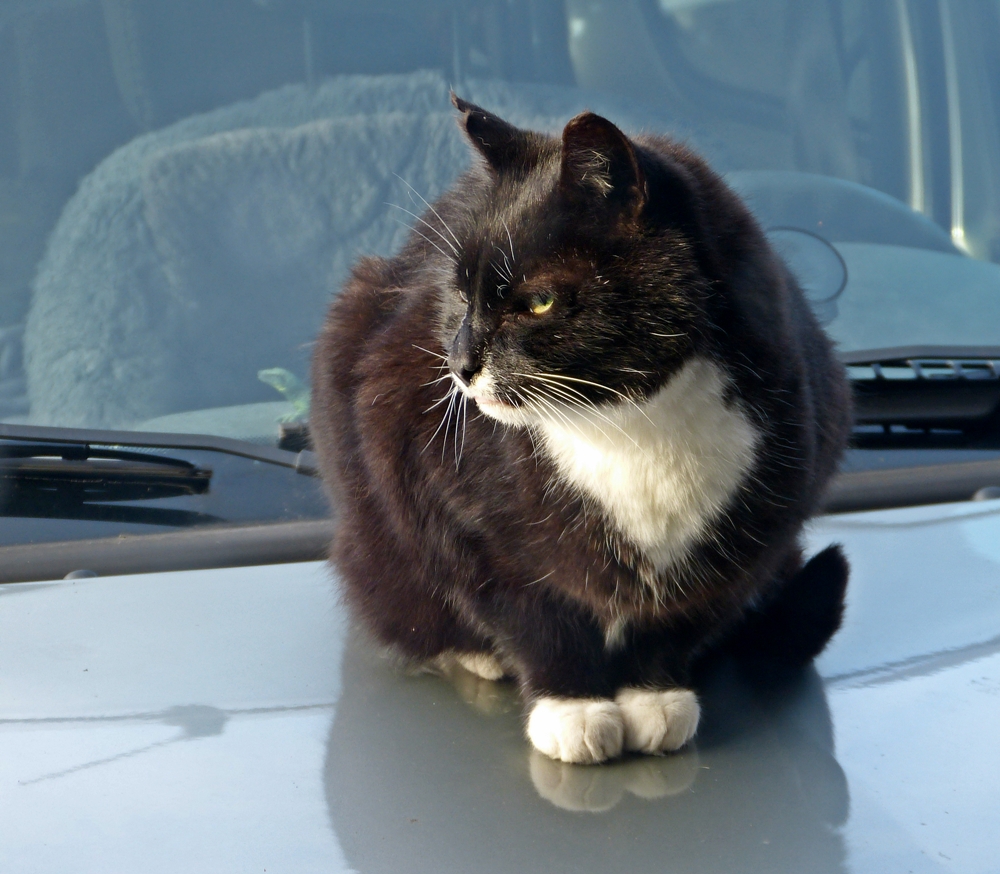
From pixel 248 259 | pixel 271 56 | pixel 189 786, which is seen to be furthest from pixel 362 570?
pixel 271 56

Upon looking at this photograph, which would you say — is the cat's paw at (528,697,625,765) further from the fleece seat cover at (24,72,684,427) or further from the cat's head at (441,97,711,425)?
the fleece seat cover at (24,72,684,427)

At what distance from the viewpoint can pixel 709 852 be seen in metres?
0.80

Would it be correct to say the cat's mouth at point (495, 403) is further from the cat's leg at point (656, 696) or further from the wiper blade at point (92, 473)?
the wiper blade at point (92, 473)

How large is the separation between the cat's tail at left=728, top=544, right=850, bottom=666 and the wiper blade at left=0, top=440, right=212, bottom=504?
0.80 meters

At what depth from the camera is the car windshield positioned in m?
1.57

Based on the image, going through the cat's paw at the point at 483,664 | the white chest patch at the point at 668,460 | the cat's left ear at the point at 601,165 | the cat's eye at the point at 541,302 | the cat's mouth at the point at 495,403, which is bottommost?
the cat's paw at the point at 483,664

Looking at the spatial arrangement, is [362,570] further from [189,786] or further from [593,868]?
[593,868]

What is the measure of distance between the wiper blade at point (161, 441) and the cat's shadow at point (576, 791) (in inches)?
18.5

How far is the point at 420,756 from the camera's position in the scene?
0.96 m

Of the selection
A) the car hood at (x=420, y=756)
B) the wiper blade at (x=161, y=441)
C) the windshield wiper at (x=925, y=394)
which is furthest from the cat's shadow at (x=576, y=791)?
the windshield wiper at (x=925, y=394)

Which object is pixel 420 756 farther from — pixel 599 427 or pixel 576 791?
pixel 599 427

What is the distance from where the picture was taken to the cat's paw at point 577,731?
951mm

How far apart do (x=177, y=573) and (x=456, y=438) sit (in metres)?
0.55

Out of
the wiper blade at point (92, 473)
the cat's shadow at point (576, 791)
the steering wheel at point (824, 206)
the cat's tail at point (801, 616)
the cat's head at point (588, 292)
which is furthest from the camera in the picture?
the steering wheel at point (824, 206)
